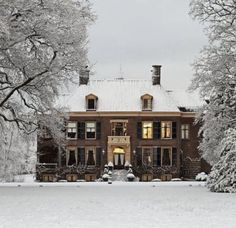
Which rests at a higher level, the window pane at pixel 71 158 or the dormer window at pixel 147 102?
the dormer window at pixel 147 102

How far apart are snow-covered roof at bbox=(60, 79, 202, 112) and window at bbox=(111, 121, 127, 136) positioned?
1.49 metres

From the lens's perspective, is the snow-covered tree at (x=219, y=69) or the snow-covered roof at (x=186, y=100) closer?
the snow-covered tree at (x=219, y=69)

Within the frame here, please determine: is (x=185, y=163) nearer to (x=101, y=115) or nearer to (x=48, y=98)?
(x=101, y=115)

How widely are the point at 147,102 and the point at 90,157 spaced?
8390 millimetres

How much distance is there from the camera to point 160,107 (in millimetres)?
62438

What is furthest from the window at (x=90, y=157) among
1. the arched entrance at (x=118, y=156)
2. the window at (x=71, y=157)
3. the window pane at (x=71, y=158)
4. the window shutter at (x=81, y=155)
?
the arched entrance at (x=118, y=156)

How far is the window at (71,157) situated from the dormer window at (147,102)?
862 centimetres

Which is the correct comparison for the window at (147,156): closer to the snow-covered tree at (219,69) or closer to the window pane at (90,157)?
the window pane at (90,157)

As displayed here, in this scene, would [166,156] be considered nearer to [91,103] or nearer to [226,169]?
[91,103]

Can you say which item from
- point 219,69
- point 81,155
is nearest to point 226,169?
point 219,69

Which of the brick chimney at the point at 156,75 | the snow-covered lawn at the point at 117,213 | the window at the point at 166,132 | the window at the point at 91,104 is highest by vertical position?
the brick chimney at the point at 156,75

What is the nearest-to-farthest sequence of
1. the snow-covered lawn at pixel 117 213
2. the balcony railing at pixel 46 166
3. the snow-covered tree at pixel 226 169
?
the snow-covered lawn at pixel 117 213 < the snow-covered tree at pixel 226 169 < the balcony railing at pixel 46 166

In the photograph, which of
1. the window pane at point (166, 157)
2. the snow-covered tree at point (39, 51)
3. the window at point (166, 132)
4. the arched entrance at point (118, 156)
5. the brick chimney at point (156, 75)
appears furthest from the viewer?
the brick chimney at point (156, 75)

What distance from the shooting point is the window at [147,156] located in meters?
61.2
